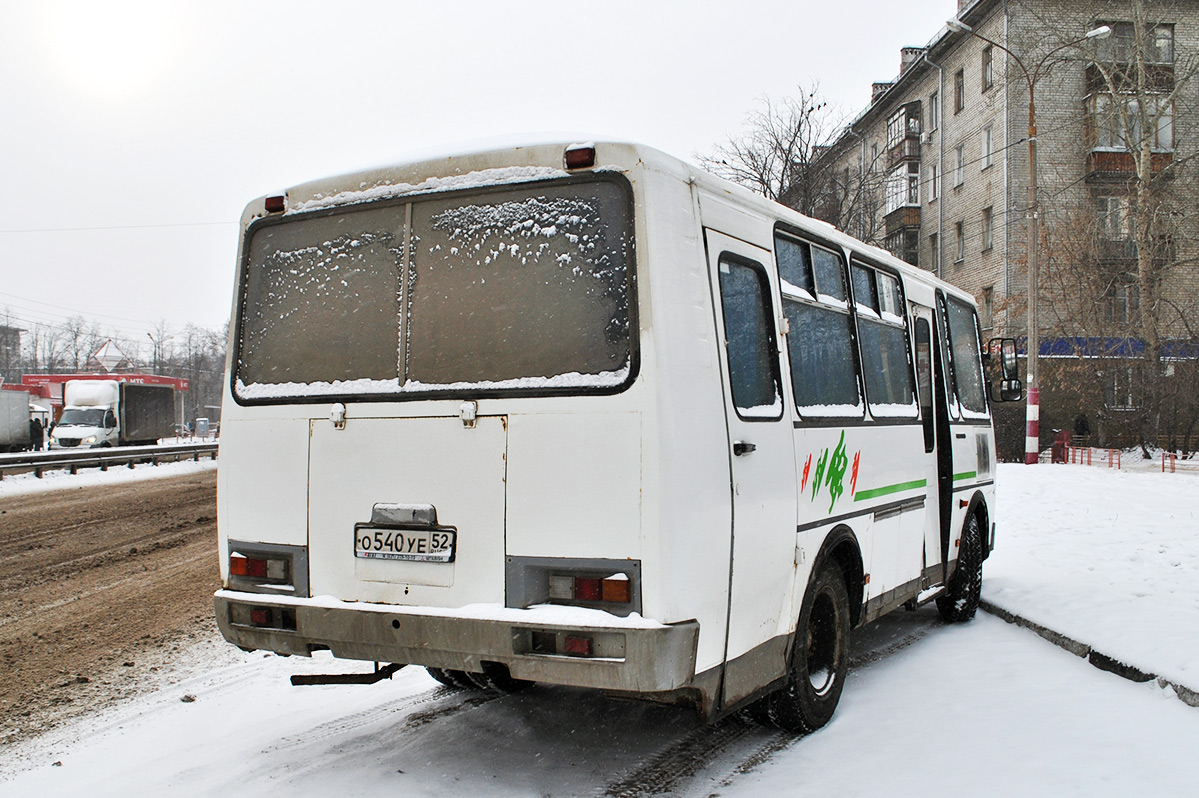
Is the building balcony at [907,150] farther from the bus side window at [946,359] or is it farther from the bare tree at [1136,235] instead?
the bus side window at [946,359]

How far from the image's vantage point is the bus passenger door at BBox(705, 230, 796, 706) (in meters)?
4.07

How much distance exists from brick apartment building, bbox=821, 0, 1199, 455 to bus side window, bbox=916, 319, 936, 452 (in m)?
24.7

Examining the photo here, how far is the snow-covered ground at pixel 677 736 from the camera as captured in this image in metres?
4.23

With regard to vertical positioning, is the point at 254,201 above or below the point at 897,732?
above

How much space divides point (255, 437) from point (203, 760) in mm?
1553

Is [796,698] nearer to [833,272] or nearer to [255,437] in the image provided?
[833,272]

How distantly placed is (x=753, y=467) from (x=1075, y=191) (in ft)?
114

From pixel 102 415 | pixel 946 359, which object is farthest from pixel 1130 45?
pixel 102 415

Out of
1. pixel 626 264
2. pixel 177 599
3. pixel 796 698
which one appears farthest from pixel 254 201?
pixel 177 599

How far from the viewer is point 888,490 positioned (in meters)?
5.98

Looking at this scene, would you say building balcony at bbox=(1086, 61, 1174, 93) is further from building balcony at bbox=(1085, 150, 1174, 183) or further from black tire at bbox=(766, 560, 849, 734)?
black tire at bbox=(766, 560, 849, 734)

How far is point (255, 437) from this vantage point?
4.51 metres

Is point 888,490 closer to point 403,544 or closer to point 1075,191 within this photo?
point 403,544

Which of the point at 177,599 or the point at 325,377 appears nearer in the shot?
the point at 325,377
